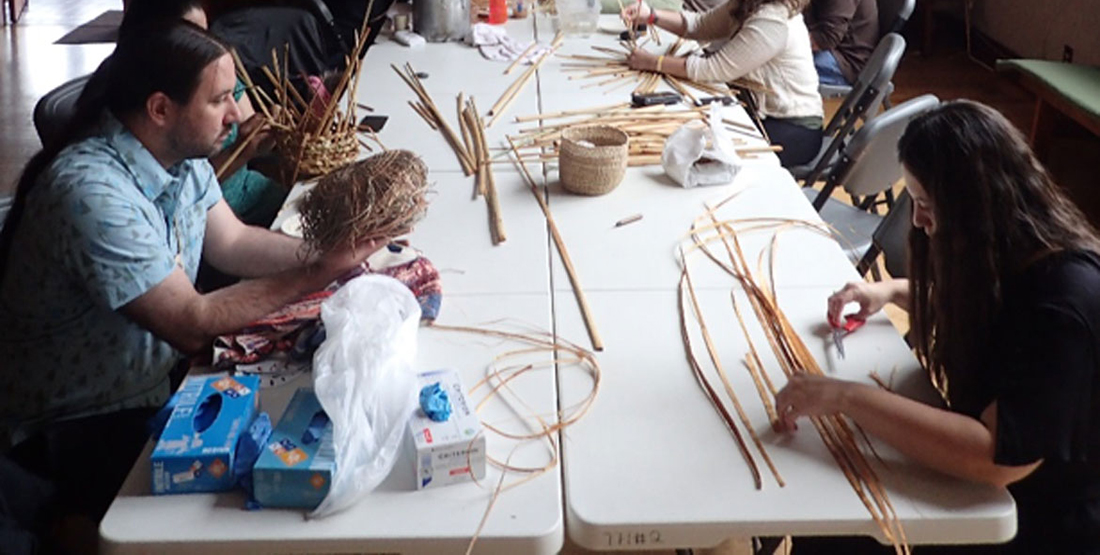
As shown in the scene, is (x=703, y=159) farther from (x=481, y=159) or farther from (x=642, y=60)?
(x=642, y=60)

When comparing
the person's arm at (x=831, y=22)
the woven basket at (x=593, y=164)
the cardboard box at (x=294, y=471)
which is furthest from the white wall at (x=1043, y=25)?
the cardboard box at (x=294, y=471)

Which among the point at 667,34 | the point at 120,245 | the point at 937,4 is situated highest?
the point at 120,245

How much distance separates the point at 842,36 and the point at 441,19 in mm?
1872

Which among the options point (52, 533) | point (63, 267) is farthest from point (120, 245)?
point (52, 533)

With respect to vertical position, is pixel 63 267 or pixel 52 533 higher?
pixel 63 267

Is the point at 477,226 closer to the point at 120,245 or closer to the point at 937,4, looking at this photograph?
the point at 120,245

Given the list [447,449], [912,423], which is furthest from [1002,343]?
[447,449]

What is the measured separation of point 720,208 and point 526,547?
124 cm

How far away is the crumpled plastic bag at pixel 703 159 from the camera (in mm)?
2432

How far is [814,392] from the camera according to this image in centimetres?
146

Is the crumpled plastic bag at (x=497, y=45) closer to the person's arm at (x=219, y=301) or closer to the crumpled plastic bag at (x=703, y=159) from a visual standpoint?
the crumpled plastic bag at (x=703, y=159)

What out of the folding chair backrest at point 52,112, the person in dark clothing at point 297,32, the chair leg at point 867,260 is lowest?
the chair leg at point 867,260

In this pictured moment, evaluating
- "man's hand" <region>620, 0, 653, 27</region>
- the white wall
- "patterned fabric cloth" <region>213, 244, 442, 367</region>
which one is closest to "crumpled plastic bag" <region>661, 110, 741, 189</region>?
"patterned fabric cloth" <region>213, 244, 442, 367</region>

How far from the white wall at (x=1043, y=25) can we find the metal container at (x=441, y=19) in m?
3.86
